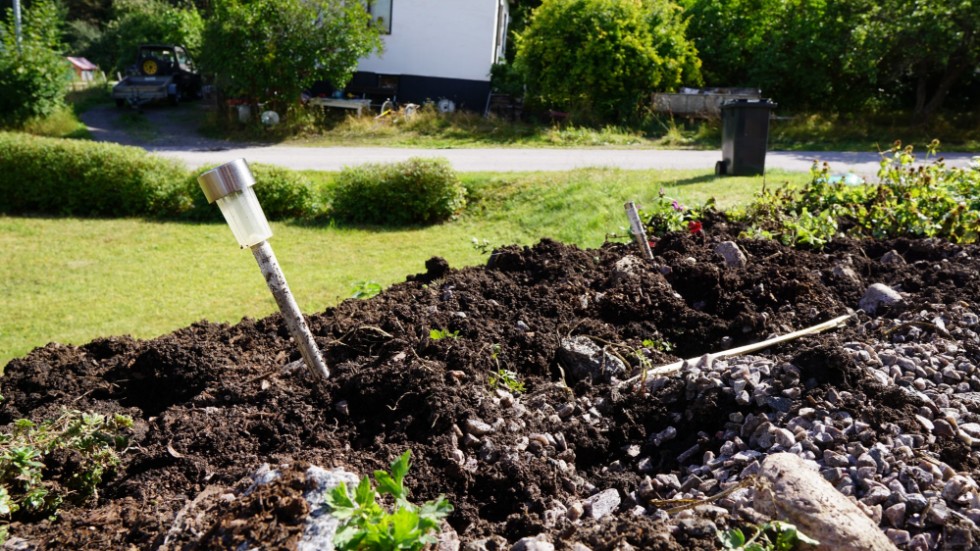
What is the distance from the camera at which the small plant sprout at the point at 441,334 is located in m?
3.88

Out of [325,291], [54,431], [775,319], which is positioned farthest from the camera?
[325,291]

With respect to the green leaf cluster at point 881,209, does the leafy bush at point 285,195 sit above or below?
below

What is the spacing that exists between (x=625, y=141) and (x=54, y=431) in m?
17.4

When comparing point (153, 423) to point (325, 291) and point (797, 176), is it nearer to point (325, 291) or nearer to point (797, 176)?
point (325, 291)

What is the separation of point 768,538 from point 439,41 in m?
24.3

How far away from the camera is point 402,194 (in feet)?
35.7

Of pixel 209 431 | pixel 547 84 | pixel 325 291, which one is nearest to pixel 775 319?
pixel 209 431

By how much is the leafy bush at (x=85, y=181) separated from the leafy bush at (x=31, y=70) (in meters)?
9.36

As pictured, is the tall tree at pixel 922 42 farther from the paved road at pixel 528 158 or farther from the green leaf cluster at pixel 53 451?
the green leaf cluster at pixel 53 451

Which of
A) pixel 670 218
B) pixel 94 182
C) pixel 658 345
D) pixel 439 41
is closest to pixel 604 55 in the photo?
pixel 439 41


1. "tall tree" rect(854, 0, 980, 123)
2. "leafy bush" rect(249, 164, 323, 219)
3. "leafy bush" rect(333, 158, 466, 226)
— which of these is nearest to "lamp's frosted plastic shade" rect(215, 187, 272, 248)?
"leafy bush" rect(333, 158, 466, 226)

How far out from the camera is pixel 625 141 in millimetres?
19344

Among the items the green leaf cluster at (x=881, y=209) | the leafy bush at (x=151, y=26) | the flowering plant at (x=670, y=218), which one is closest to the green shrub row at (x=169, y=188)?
the flowering plant at (x=670, y=218)

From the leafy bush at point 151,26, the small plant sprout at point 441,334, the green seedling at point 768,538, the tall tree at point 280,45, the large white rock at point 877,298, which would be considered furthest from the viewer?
the leafy bush at point 151,26
